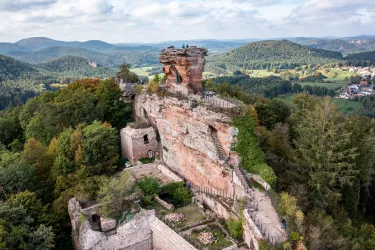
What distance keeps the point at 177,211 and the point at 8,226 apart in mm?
10482

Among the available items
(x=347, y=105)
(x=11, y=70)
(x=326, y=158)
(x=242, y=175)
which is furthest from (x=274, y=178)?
(x=11, y=70)

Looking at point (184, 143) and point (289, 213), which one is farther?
point (184, 143)

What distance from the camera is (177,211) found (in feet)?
72.1

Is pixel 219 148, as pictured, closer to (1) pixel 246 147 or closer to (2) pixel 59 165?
(1) pixel 246 147

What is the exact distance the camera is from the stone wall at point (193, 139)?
22.2 m

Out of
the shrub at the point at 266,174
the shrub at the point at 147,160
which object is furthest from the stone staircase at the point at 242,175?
the shrub at the point at 147,160

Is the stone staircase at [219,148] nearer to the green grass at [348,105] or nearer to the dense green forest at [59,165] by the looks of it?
the dense green forest at [59,165]

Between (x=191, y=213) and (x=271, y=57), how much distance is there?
176 metres

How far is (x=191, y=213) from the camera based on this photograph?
71.1 feet

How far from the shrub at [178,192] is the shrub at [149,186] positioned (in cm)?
66

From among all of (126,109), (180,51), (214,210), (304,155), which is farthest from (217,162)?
(126,109)

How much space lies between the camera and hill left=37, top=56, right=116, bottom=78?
17675cm

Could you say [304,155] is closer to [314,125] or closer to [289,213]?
[314,125]

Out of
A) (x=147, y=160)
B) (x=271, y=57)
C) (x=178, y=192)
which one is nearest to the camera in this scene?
(x=178, y=192)
